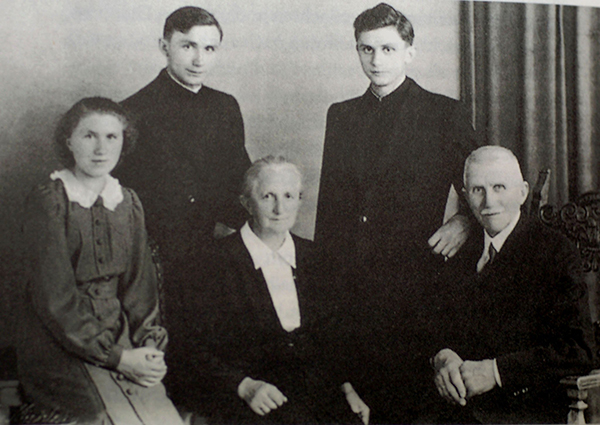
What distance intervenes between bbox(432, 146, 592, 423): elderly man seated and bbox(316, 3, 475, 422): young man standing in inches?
5.0

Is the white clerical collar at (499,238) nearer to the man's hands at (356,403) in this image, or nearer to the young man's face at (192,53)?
the man's hands at (356,403)

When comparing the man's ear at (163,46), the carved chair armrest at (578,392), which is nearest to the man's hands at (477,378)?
the carved chair armrest at (578,392)

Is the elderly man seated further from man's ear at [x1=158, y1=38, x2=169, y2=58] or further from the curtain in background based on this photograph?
man's ear at [x1=158, y1=38, x2=169, y2=58]

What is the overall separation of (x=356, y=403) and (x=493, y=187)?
4.13 ft

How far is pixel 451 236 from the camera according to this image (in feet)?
11.0

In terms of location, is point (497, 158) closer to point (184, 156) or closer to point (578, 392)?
point (578, 392)

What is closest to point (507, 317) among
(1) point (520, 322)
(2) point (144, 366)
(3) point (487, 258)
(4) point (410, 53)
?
(1) point (520, 322)

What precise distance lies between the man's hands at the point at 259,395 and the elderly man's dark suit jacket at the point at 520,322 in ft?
2.76

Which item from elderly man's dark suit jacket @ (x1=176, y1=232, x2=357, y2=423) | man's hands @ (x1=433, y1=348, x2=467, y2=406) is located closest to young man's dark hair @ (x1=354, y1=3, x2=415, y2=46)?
elderly man's dark suit jacket @ (x1=176, y1=232, x2=357, y2=423)

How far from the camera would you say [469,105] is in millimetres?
3443

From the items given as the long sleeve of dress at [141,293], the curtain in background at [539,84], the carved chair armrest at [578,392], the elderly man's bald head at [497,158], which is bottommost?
the carved chair armrest at [578,392]

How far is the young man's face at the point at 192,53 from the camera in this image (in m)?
3.12

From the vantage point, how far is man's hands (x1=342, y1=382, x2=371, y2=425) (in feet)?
10.2

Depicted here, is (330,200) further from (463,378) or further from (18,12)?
(18,12)
